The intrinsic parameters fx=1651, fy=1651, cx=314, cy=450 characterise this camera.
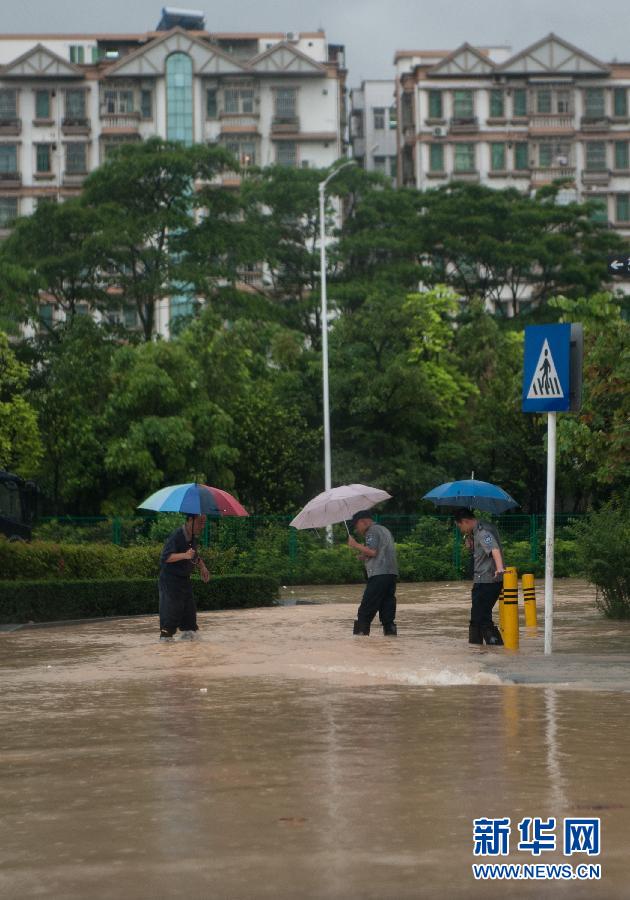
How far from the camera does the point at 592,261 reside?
70.5m

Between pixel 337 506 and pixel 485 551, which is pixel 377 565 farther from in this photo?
pixel 485 551

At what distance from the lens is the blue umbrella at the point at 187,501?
21.3 m

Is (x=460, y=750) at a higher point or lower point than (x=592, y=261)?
lower

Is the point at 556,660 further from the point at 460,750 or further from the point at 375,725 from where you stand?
the point at 460,750

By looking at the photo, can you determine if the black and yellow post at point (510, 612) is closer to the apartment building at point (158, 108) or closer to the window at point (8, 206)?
the apartment building at point (158, 108)

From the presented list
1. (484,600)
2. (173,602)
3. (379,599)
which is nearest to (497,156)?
(379,599)

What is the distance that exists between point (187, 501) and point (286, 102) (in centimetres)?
6988

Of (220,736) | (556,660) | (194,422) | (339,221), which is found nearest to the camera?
(220,736)

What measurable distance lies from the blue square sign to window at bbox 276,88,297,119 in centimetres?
7357

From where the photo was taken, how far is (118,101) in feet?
289

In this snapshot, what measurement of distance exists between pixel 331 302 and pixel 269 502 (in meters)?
14.7

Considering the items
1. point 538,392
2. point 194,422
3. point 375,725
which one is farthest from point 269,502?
point 375,725

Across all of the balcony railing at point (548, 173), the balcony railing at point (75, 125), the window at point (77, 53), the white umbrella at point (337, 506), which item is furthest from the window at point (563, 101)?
the white umbrella at point (337, 506)

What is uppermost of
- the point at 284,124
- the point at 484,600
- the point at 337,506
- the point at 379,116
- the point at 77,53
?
the point at 77,53
